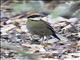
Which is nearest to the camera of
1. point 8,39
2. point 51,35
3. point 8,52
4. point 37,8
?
point 8,52

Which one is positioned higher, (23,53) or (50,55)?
(23,53)

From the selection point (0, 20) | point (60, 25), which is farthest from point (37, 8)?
point (60, 25)

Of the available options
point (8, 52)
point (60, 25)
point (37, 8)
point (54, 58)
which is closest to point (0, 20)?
point (37, 8)

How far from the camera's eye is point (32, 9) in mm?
7086

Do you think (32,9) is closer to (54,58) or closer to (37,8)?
(37,8)

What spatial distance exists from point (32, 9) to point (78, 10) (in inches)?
43.1

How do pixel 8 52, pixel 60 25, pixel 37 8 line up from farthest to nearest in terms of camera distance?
pixel 37 8 < pixel 60 25 < pixel 8 52

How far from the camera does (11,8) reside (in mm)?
7871

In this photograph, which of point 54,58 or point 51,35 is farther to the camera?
point 51,35

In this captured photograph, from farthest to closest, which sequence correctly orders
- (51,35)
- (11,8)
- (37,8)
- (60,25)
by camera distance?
(11,8) < (37,8) < (60,25) < (51,35)

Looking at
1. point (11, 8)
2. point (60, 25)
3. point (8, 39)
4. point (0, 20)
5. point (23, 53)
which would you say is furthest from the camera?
point (11, 8)

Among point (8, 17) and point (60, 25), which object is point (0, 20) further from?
point (60, 25)

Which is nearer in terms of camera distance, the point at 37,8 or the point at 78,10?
the point at 78,10

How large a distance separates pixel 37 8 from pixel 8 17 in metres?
0.66
